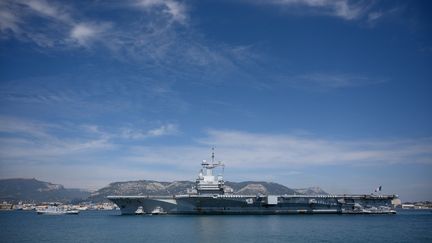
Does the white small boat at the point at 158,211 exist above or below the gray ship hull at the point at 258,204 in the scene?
below

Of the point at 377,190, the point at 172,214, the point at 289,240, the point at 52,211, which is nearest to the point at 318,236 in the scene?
the point at 289,240

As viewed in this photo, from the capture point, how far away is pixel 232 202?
5991cm

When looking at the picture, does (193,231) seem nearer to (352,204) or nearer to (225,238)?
(225,238)

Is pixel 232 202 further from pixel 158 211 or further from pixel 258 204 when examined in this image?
pixel 158 211

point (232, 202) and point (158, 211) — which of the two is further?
point (158, 211)

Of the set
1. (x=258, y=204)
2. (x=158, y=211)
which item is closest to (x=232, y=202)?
(x=258, y=204)

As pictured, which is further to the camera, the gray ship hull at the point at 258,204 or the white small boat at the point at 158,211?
the white small boat at the point at 158,211

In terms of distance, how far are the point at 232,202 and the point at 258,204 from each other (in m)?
4.36

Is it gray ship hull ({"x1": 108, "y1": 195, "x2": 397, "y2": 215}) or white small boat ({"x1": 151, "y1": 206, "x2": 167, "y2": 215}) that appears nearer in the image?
gray ship hull ({"x1": 108, "y1": 195, "x2": 397, "y2": 215})

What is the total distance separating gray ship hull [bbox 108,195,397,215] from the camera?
59.8 meters

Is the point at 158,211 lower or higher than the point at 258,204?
lower

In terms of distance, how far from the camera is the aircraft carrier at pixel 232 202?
2361 inches

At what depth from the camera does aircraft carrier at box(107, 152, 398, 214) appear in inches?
2361

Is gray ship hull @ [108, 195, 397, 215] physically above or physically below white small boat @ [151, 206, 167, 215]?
above
